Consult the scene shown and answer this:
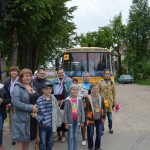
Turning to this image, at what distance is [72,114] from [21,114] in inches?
54.2

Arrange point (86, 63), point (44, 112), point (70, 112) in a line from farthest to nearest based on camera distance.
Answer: point (86, 63) < point (70, 112) < point (44, 112)

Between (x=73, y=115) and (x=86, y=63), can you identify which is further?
(x=86, y=63)

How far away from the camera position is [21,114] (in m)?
6.15

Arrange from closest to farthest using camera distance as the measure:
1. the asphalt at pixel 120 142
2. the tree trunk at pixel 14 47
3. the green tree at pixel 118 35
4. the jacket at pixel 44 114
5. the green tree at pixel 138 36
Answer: the jacket at pixel 44 114 → the asphalt at pixel 120 142 → the tree trunk at pixel 14 47 → the green tree at pixel 138 36 → the green tree at pixel 118 35

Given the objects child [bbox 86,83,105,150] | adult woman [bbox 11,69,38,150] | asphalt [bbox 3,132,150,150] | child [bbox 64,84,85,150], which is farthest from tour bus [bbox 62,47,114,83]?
adult woman [bbox 11,69,38,150]

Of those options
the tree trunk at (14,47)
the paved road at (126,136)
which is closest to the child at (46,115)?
the paved road at (126,136)

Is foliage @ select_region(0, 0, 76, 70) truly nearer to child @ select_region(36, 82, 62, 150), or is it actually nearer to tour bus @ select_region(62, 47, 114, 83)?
tour bus @ select_region(62, 47, 114, 83)

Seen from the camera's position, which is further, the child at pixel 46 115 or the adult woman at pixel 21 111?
the child at pixel 46 115

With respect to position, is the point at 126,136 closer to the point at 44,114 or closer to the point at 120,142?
the point at 120,142

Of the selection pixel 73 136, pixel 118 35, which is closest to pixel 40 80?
pixel 73 136

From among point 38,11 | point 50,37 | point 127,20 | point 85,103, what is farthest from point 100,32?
point 85,103

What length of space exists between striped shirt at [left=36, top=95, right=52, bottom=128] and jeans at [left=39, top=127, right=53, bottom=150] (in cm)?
15

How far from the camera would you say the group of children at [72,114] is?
260 inches

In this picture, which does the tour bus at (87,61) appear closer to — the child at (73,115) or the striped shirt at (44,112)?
the child at (73,115)
